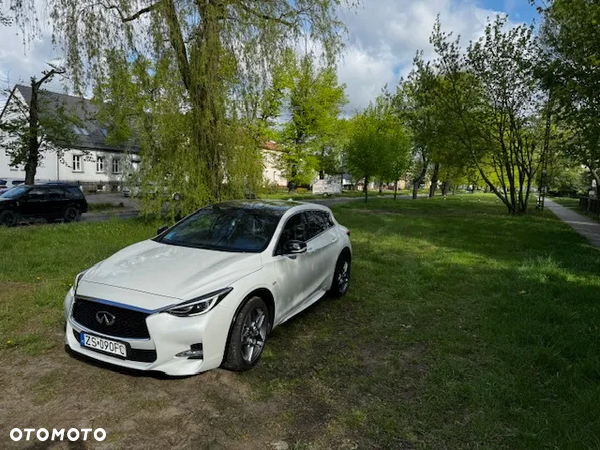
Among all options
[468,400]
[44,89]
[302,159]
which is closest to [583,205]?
[302,159]

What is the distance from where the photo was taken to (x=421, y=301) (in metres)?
6.26

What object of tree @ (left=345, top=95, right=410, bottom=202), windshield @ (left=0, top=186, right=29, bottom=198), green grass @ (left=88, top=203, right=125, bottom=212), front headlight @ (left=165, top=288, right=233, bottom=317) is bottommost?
green grass @ (left=88, top=203, right=125, bottom=212)

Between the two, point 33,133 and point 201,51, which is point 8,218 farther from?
point 201,51

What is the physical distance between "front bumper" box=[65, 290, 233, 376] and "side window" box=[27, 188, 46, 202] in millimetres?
15860

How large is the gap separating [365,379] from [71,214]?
59.5 ft

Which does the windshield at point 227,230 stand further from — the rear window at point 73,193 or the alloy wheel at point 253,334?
the rear window at point 73,193

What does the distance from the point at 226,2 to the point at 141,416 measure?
9059 mm

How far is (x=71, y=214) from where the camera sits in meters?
18.0

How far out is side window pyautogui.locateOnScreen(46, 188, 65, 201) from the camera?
671 inches

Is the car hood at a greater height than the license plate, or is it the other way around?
the car hood

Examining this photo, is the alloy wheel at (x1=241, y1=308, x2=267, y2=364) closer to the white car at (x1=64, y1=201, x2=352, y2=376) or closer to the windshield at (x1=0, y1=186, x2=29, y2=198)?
the white car at (x1=64, y1=201, x2=352, y2=376)

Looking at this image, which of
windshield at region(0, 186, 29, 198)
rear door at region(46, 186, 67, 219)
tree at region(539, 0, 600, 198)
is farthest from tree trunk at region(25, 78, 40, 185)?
tree at region(539, 0, 600, 198)

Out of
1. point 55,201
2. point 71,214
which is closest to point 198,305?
point 55,201

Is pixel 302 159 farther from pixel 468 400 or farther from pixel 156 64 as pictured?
pixel 468 400
